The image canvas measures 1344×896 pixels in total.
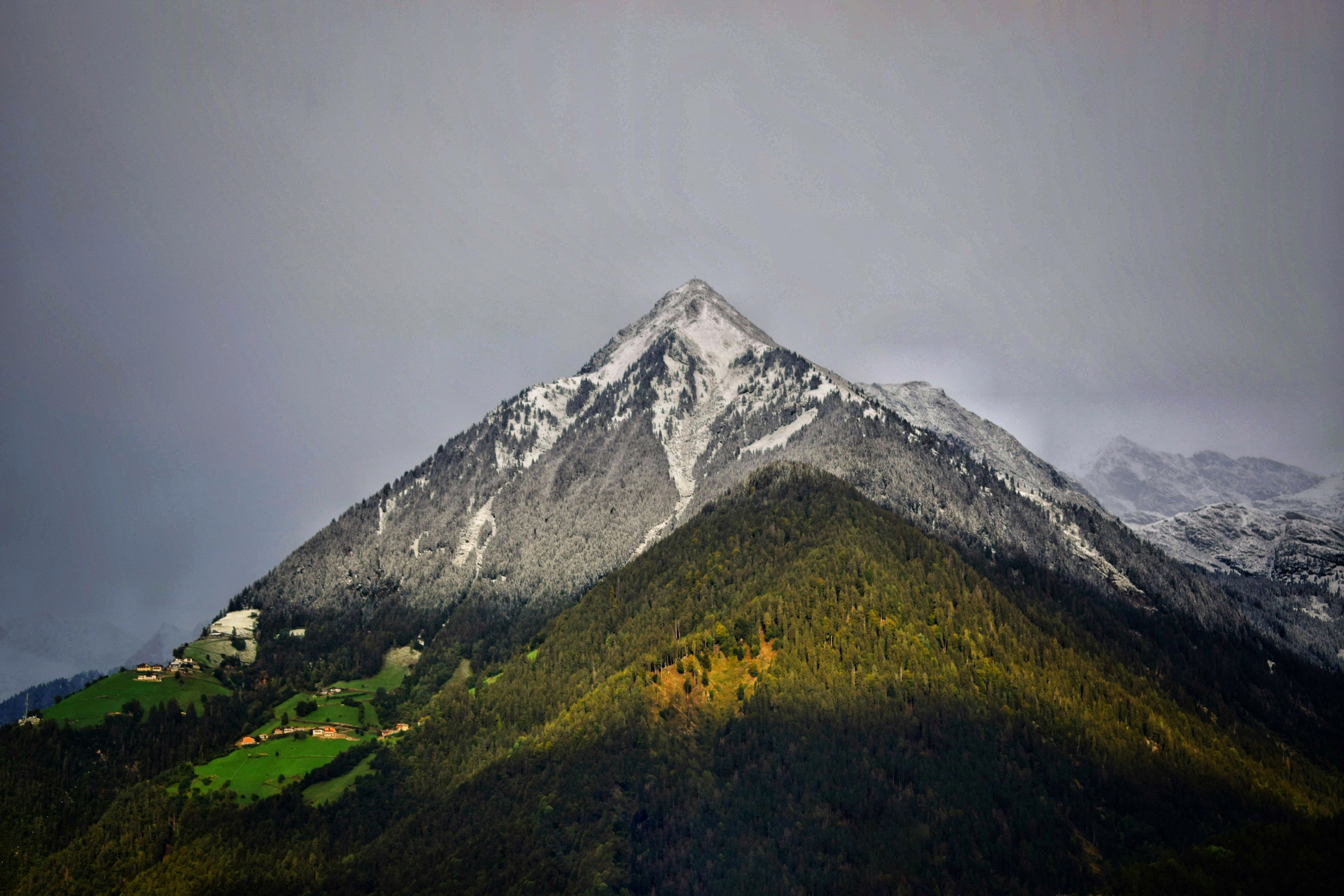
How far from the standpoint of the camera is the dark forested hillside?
463 ft

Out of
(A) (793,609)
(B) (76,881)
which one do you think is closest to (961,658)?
(A) (793,609)

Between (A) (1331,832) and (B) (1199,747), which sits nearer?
(A) (1331,832)

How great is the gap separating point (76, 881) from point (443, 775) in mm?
81122

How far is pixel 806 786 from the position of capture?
152 meters

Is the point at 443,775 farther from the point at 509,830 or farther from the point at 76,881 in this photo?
the point at 76,881

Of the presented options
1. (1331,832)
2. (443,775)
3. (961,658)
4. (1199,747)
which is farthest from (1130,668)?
(443,775)

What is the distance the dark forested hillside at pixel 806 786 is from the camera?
141 metres

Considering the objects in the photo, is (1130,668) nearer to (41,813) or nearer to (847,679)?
(847,679)

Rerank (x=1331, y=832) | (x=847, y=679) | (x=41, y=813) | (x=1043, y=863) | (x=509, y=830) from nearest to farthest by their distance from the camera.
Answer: (x=1331, y=832), (x=1043, y=863), (x=509, y=830), (x=847, y=679), (x=41, y=813)

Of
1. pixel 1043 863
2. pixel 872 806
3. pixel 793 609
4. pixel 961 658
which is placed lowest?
pixel 1043 863

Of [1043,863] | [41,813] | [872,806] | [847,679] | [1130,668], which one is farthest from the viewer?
[1130,668]

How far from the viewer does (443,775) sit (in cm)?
19462

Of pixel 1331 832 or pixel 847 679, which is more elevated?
pixel 847 679

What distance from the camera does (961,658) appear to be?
17400 cm
